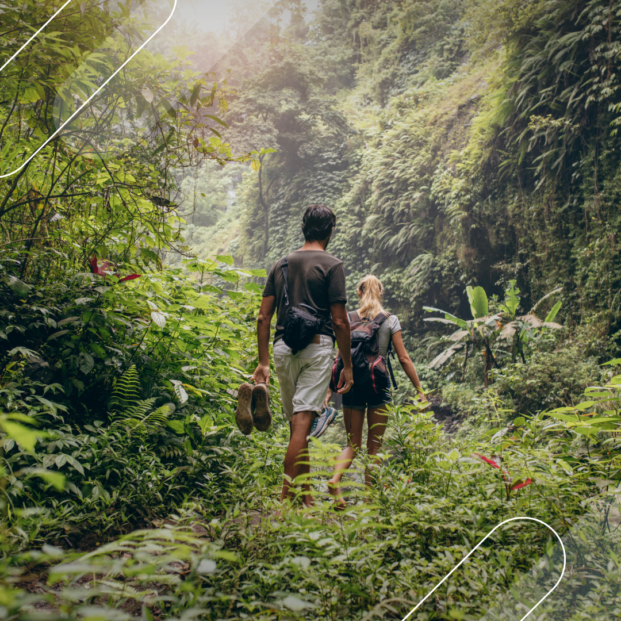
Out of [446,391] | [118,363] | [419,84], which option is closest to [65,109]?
[118,363]

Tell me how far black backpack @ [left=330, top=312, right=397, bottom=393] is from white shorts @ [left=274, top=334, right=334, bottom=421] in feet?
1.91

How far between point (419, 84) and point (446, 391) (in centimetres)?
952

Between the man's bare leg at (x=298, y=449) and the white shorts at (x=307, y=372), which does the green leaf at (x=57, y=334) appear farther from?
the man's bare leg at (x=298, y=449)

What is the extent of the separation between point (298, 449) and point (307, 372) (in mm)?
431

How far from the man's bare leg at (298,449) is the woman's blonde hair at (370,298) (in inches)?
45.8

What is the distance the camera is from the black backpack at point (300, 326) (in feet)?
7.33

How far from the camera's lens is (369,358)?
303cm

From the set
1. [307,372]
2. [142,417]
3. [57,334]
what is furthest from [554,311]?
[57,334]

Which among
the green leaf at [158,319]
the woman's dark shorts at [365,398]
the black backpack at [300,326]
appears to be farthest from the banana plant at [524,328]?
the green leaf at [158,319]

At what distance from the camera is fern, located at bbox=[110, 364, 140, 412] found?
2244 millimetres

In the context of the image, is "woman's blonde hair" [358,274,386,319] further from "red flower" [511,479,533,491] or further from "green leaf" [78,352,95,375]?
"green leaf" [78,352,95,375]

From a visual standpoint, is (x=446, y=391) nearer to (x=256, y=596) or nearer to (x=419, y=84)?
(x=256, y=596)

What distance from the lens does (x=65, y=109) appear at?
2.48 metres

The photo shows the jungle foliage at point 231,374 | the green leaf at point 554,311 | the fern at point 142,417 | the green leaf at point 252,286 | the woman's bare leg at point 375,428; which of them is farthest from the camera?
the green leaf at point 554,311
